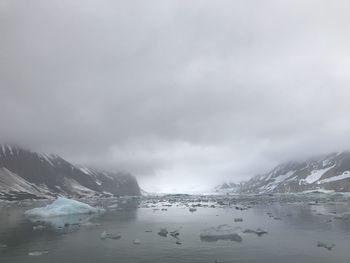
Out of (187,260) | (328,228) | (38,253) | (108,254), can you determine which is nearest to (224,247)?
(187,260)

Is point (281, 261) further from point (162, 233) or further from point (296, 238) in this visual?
point (162, 233)

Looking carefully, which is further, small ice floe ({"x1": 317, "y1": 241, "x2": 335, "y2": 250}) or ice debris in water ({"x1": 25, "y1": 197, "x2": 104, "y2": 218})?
ice debris in water ({"x1": 25, "y1": 197, "x2": 104, "y2": 218})

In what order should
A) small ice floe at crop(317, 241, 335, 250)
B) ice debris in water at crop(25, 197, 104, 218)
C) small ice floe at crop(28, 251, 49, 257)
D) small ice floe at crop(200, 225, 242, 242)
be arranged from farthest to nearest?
ice debris in water at crop(25, 197, 104, 218) < small ice floe at crop(200, 225, 242, 242) < small ice floe at crop(317, 241, 335, 250) < small ice floe at crop(28, 251, 49, 257)

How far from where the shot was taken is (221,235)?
166 feet

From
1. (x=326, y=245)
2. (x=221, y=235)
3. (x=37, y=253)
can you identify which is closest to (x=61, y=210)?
(x=37, y=253)

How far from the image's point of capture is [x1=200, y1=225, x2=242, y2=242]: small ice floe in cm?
5025

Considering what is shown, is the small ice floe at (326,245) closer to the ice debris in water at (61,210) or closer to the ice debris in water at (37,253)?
the ice debris in water at (37,253)

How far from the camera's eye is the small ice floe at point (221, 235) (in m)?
50.2

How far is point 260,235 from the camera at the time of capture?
55.1 m

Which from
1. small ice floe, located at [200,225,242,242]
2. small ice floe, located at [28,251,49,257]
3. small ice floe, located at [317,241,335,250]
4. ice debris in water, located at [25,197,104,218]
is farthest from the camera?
ice debris in water, located at [25,197,104,218]

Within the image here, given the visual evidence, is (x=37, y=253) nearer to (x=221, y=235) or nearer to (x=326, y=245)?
(x=221, y=235)

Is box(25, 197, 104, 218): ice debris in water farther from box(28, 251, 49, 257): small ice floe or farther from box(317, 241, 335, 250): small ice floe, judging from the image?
box(317, 241, 335, 250): small ice floe

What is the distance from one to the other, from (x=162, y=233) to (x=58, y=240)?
587 inches

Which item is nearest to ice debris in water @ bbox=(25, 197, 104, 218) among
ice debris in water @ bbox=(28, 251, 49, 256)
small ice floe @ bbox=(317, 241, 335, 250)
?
ice debris in water @ bbox=(28, 251, 49, 256)
